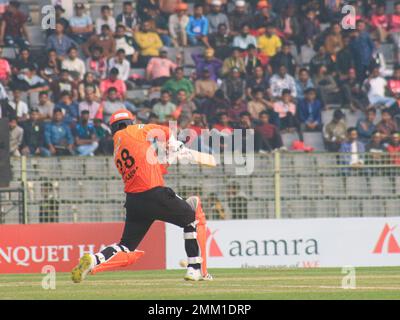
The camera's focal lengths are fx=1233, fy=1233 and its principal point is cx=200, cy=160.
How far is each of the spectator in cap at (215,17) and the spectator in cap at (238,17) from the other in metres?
0.16

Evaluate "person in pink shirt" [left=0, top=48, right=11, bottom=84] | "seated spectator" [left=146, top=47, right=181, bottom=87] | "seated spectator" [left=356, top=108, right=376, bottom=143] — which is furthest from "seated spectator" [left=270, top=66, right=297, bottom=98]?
"person in pink shirt" [left=0, top=48, right=11, bottom=84]

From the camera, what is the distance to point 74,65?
94.7 feet

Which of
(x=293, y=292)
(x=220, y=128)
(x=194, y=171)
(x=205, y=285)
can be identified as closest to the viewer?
(x=293, y=292)

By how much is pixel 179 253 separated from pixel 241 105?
5758mm

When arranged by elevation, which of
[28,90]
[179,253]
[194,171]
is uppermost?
[28,90]

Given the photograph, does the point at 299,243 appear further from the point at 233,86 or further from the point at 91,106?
the point at 91,106

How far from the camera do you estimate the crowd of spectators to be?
89.6 ft

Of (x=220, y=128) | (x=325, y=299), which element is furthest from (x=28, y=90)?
(x=325, y=299)

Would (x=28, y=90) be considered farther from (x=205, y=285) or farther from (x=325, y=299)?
(x=325, y=299)

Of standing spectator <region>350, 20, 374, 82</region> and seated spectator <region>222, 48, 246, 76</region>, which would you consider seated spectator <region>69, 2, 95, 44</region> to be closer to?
seated spectator <region>222, 48, 246, 76</region>

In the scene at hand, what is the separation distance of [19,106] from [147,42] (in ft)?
13.0

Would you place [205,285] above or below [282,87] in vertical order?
below

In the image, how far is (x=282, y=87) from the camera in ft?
95.6

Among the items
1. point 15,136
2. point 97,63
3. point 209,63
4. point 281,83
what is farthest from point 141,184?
point 209,63
